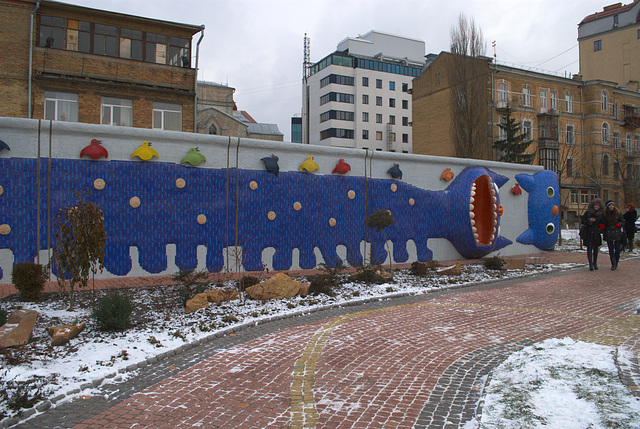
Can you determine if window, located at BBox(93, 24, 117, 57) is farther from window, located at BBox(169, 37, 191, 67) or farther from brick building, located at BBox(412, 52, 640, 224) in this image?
brick building, located at BBox(412, 52, 640, 224)

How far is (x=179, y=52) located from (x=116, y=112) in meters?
4.66

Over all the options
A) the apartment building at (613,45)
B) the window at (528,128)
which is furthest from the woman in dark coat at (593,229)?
the apartment building at (613,45)

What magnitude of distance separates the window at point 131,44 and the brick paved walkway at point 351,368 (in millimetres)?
20125

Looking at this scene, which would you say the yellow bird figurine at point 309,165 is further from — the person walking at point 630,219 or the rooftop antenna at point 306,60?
the rooftop antenna at point 306,60

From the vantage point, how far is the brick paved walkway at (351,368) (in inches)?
160

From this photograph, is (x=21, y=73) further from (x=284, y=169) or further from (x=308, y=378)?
(x=308, y=378)

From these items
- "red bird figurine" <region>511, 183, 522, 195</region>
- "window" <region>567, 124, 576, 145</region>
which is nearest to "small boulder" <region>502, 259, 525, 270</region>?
"red bird figurine" <region>511, 183, 522, 195</region>

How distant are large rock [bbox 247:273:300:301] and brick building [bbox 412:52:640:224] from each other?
107 feet

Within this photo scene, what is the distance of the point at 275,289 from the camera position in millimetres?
8945

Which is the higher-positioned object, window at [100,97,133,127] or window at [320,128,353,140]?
window at [320,128,353,140]

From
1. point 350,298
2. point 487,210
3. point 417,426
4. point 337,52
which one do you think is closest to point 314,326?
point 350,298

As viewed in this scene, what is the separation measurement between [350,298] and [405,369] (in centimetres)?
401

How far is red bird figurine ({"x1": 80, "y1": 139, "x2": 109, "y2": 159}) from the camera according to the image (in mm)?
10141

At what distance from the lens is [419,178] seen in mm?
14977
